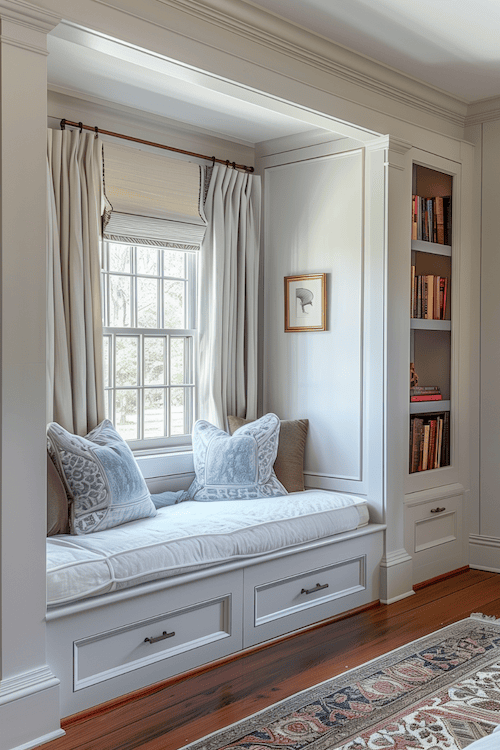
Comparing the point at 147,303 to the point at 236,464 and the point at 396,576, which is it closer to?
the point at 236,464

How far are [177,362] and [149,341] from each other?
234 millimetres

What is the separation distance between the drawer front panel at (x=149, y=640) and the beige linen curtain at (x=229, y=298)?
1.41 meters

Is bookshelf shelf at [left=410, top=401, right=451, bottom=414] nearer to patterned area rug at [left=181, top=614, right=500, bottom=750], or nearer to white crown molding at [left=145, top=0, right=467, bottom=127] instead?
patterned area rug at [left=181, top=614, right=500, bottom=750]

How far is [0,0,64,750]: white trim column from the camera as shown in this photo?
233cm

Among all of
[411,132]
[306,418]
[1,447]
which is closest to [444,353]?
[306,418]

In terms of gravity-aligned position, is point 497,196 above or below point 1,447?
above

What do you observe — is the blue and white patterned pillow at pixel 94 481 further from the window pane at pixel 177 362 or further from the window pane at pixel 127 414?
the window pane at pixel 177 362

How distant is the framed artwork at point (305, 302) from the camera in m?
4.24

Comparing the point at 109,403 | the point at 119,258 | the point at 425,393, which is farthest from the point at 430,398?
the point at 119,258

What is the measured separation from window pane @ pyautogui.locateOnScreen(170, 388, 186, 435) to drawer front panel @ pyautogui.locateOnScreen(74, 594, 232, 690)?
134 cm

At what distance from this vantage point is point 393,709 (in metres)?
2.67

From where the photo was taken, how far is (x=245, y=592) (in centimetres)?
319

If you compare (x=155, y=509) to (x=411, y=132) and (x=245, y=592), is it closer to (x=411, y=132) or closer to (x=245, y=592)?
(x=245, y=592)

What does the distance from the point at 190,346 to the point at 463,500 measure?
1917 millimetres
